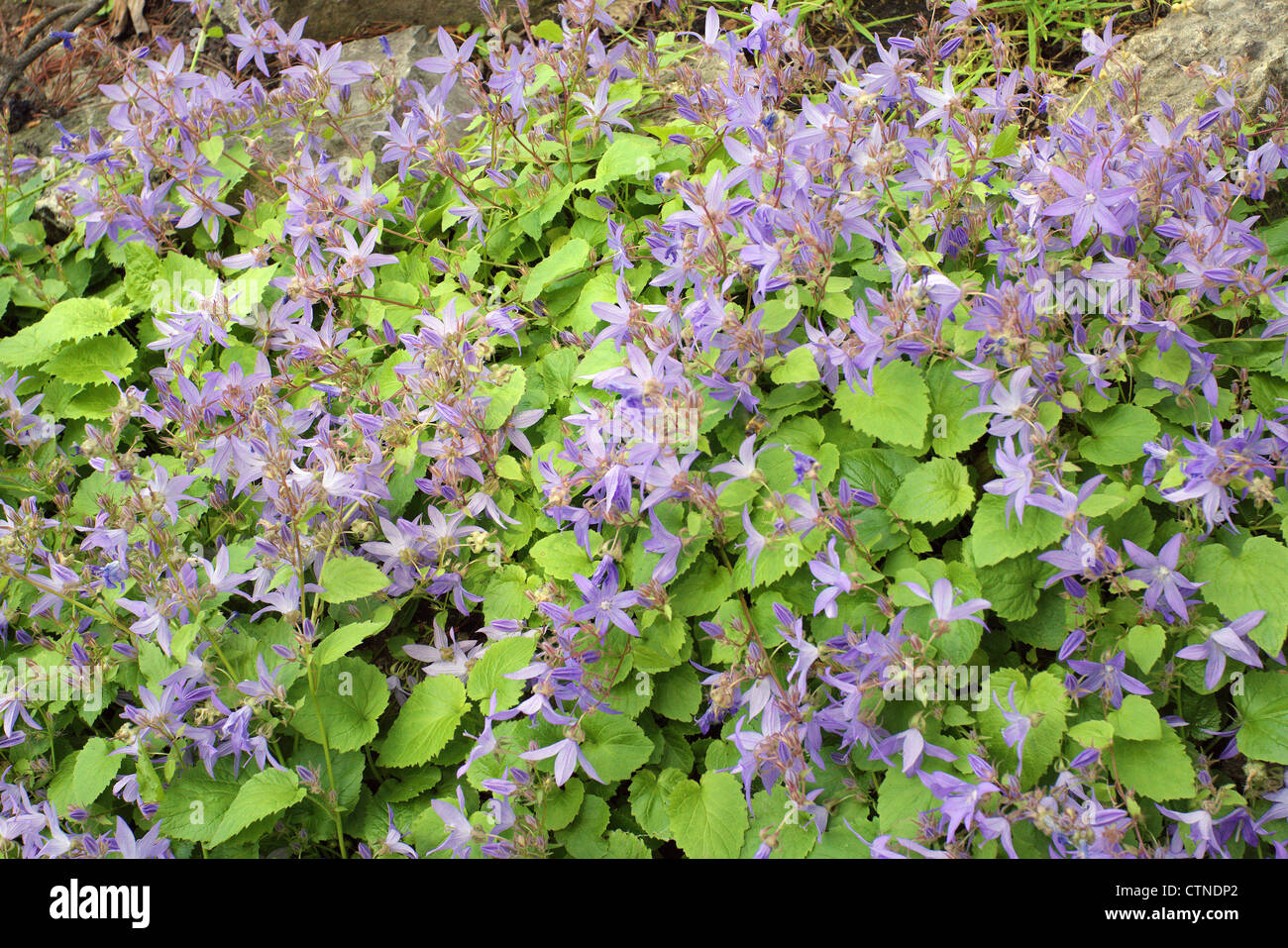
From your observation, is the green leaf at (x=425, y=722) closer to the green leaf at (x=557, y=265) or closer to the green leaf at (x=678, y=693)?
the green leaf at (x=678, y=693)

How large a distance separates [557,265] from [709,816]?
1.92 m

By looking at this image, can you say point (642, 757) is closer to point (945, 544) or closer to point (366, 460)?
point (945, 544)

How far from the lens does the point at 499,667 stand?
261 centimetres

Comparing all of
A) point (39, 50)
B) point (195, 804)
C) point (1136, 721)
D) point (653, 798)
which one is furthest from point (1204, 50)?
point (39, 50)

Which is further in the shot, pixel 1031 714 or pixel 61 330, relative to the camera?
pixel 61 330

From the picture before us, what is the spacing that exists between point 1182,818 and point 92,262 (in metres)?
4.61

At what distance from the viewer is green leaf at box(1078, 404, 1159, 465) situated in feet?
8.04

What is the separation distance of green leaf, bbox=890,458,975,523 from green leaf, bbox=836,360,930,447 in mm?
95

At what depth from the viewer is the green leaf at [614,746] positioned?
2.48 metres

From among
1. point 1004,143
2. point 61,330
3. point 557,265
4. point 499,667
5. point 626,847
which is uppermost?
point 1004,143

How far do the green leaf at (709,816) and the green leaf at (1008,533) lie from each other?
2.89 ft

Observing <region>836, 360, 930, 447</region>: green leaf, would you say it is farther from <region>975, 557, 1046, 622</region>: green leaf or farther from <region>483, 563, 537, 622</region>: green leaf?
<region>483, 563, 537, 622</region>: green leaf

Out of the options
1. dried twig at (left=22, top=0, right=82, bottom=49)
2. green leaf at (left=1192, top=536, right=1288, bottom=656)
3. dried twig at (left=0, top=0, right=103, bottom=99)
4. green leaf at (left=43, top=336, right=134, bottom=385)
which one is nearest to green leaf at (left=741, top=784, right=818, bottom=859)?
green leaf at (left=1192, top=536, right=1288, bottom=656)

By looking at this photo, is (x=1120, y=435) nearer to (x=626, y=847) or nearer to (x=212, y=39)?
(x=626, y=847)
